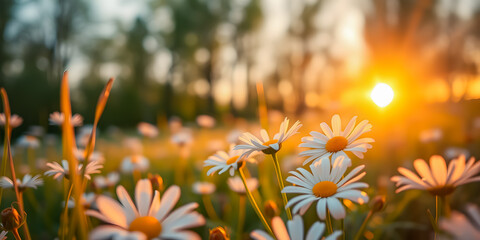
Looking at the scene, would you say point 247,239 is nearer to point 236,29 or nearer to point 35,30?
point 35,30

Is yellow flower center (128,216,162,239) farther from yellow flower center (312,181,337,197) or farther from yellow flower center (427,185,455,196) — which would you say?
yellow flower center (427,185,455,196)

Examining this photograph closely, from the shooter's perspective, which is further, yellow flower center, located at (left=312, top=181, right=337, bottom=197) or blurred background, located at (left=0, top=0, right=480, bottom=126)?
blurred background, located at (left=0, top=0, right=480, bottom=126)

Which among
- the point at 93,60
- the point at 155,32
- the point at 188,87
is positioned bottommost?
the point at 188,87

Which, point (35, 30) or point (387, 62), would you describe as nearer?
point (387, 62)

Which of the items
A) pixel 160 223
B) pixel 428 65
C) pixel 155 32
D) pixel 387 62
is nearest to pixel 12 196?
pixel 160 223

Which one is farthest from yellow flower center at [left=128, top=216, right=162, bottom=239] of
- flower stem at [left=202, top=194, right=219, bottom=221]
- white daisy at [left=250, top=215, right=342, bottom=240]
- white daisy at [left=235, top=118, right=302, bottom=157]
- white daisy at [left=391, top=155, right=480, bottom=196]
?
flower stem at [left=202, top=194, right=219, bottom=221]

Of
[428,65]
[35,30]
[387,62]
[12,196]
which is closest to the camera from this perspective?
[12,196]

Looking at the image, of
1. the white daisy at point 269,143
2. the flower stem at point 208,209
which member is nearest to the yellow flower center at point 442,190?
the white daisy at point 269,143

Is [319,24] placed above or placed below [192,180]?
above
